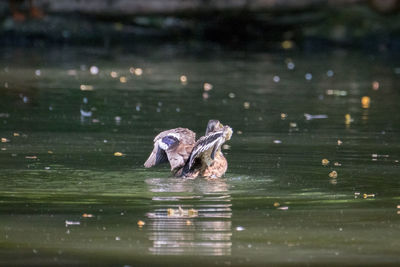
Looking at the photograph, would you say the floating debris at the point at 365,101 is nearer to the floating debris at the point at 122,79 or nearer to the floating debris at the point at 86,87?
the floating debris at the point at 86,87

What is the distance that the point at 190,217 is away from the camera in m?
8.54

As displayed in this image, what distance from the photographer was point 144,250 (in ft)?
24.5

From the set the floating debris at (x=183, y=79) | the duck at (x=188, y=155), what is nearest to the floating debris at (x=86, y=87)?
the floating debris at (x=183, y=79)

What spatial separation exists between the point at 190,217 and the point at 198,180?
1.82 metres

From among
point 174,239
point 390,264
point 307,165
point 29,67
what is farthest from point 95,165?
point 29,67

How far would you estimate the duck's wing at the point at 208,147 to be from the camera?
9.53m

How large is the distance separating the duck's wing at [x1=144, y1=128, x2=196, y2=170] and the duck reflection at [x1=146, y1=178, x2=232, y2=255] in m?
0.19

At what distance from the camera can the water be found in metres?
7.62

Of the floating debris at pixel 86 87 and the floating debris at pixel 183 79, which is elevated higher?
the floating debris at pixel 183 79

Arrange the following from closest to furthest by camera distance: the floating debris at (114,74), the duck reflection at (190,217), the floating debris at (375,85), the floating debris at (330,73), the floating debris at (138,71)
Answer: the duck reflection at (190,217)
the floating debris at (375,85)
the floating debris at (114,74)
the floating debris at (138,71)
the floating debris at (330,73)

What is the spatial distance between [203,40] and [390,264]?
27242 millimetres

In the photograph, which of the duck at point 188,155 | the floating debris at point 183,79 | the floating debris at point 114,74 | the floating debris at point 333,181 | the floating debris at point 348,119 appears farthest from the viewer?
the floating debris at point 114,74

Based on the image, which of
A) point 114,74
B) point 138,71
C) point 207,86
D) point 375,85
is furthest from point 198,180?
point 138,71

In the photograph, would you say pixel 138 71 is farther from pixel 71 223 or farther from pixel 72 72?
pixel 71 223
